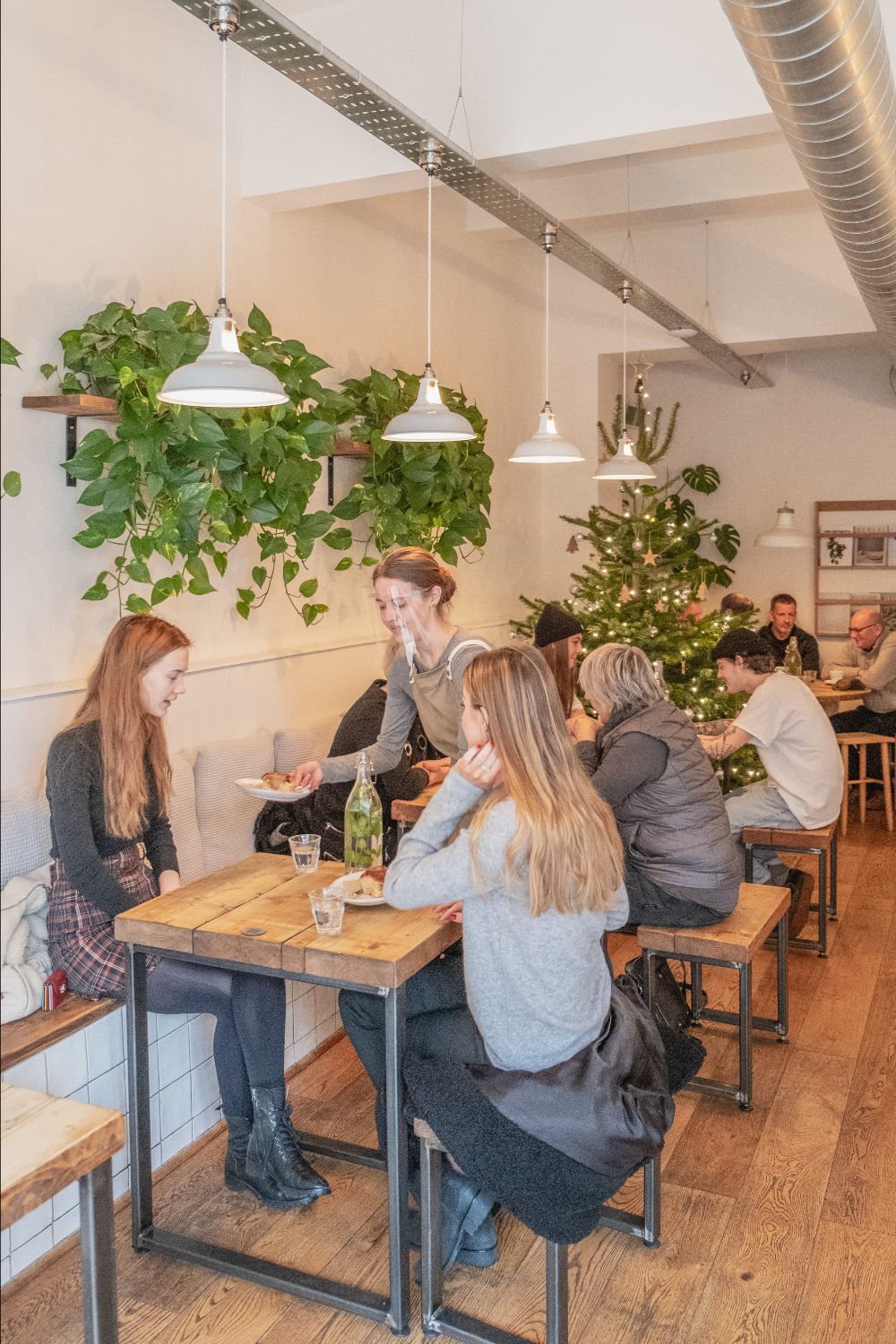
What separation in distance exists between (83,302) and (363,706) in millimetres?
1762

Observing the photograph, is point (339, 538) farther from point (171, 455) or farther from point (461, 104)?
point (461, 104)

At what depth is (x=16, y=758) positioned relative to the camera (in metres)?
1.61

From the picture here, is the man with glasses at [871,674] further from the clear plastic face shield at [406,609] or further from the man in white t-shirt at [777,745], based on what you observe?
the clear plastic face shield at [406,609]

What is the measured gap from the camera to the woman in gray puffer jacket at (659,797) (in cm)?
321

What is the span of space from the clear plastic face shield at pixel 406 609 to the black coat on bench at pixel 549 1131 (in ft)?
4.80

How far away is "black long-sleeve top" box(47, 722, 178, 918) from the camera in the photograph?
102 inches

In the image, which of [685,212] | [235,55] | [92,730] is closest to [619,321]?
[685,212]

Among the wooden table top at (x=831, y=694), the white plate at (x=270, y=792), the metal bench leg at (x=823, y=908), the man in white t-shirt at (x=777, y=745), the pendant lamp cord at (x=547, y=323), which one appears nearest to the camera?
the white plate at (x=270, y=792)

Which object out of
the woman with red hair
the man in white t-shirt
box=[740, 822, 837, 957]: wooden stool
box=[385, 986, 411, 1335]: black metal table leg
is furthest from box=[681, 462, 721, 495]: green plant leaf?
box=[385, 986, 411, 1335]: black metal table leg

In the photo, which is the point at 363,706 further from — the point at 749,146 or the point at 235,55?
the point at 749,146

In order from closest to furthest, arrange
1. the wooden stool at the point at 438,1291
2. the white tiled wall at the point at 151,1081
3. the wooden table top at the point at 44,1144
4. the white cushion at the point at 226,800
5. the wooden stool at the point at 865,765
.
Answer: the wooden table top at the point at 44,1144 → the wooden stool at the point at 438,1291 → the white tiled wall at the point at 151,1081 → the white cushion at the point at 226,800 → the wooden stool at the point at 865,765

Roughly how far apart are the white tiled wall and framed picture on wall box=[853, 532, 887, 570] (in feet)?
20.4

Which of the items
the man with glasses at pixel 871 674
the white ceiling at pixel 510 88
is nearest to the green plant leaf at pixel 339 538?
the white ceiling at pixel 510 88

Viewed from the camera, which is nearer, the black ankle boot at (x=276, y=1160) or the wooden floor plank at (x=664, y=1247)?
the wooden floor plank at (x=664, y=1247)
